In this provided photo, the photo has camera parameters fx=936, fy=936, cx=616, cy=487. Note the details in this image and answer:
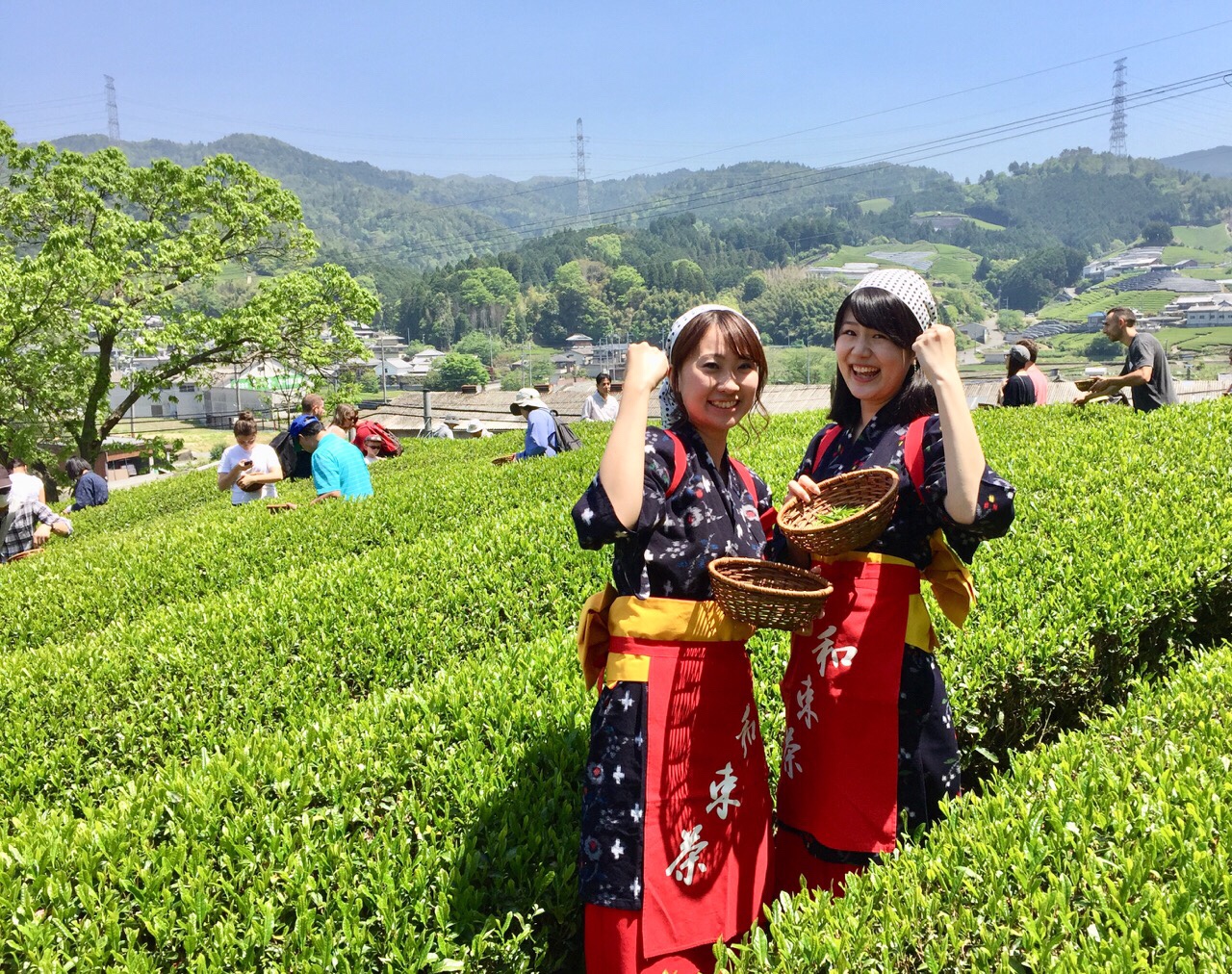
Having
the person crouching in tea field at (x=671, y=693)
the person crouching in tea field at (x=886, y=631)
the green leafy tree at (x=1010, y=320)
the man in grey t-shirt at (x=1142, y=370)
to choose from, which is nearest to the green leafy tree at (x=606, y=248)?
the green leafy tree at (x=1010, y=320)

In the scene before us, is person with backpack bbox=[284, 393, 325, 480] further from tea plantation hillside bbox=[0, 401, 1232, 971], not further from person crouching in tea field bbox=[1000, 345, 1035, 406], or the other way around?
person crouching in tea field bbox=[1000, 345, 1035, 406]

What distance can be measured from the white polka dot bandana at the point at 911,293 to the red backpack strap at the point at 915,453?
26 cm

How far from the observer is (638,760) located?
2262 mm

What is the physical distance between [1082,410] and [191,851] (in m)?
9.62

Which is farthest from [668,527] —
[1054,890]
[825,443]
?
[1054,890]

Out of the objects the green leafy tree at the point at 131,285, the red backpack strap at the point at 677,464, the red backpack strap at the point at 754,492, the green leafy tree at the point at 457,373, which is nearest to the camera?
the red backpack strap at the point at 677,464

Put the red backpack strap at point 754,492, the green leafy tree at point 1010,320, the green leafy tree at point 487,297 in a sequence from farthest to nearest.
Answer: the green leafy tree at point 1010,320 → the green leafy tree at point 487,297 → the red backpack strap at point 754,492

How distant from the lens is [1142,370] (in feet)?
28.8

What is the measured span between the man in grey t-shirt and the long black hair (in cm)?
739

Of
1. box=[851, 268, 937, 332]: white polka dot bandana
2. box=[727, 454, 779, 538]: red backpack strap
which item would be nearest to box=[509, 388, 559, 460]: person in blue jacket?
box=[727, 454, 779, 538]: red backpack strap

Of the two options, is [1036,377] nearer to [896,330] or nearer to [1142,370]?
[1142,370]

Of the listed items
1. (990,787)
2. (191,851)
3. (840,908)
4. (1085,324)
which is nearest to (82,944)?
(191,851)

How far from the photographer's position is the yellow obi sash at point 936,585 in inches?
93.8

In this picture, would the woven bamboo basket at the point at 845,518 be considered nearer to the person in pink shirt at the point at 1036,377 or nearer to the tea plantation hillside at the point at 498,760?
the tea plantation hillside at the point at 498,760
